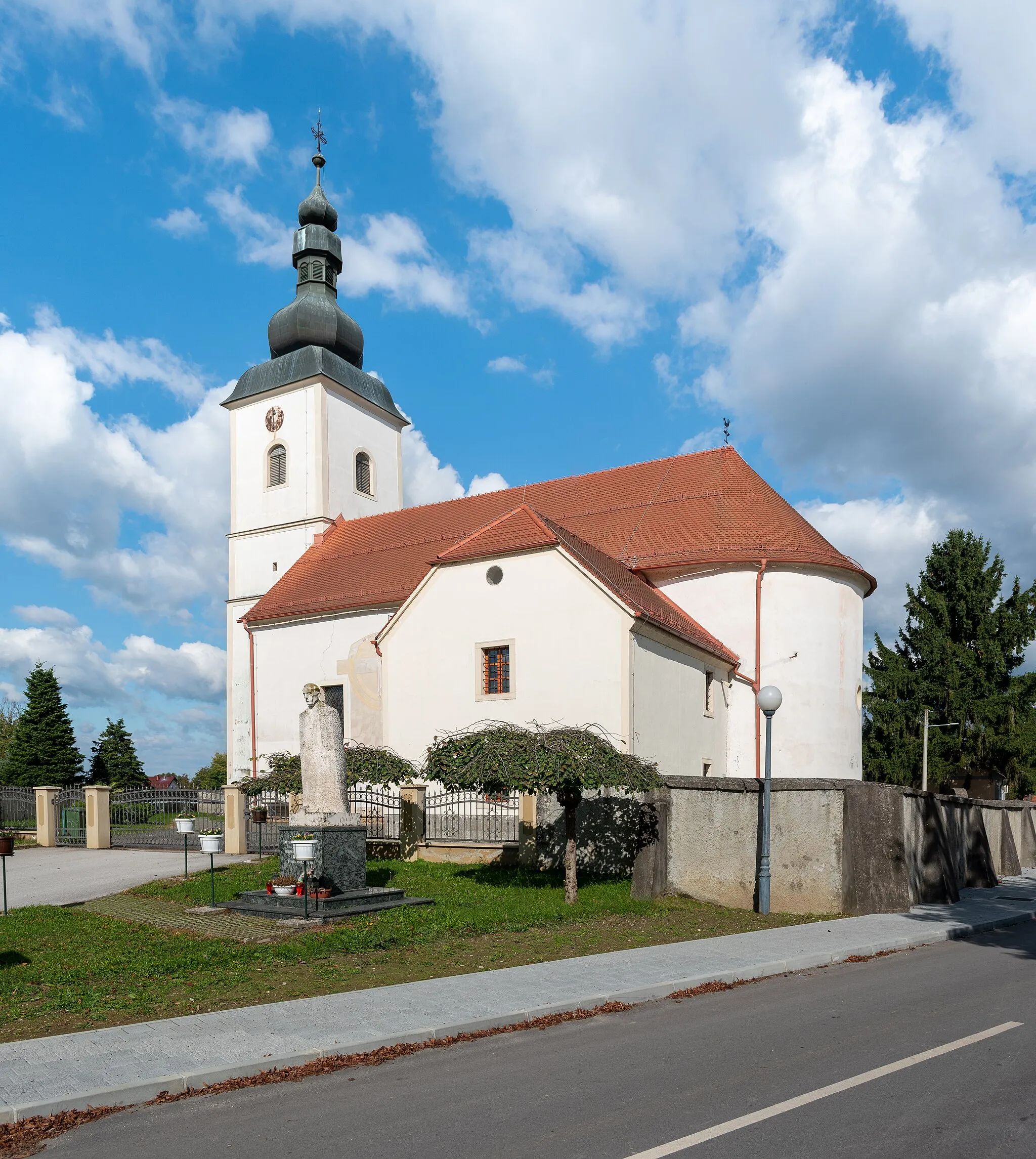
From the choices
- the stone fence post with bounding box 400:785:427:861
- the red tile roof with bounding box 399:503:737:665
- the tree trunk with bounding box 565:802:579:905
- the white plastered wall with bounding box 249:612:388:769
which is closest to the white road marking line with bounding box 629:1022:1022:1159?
the tree trunk with bounding box 565:802:579:905

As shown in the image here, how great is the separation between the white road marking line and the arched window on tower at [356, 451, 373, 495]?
34546mm

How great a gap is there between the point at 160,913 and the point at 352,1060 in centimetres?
809

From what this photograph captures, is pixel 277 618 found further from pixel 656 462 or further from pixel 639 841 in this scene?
pixel 639 841

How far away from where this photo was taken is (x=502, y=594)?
870 inches

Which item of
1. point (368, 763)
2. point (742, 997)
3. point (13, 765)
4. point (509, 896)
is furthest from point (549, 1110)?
point (13, 765)

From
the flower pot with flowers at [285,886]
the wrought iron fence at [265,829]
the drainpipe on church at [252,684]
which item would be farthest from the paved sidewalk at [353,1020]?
the drainpipe on church at [252,684]

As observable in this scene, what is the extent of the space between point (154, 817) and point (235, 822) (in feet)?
16.0

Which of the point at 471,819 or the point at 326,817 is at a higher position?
the point at 326,817

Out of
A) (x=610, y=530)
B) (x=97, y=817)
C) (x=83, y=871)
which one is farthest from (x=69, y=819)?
(x=610, y=530)

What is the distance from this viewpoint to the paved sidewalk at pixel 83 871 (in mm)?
16094

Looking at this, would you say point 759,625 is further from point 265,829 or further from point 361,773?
point 265,829

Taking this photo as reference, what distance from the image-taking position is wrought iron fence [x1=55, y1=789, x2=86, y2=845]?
949 inches

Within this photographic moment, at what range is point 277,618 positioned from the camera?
33094mm

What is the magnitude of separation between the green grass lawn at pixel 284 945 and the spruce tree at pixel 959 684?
32.9 m
